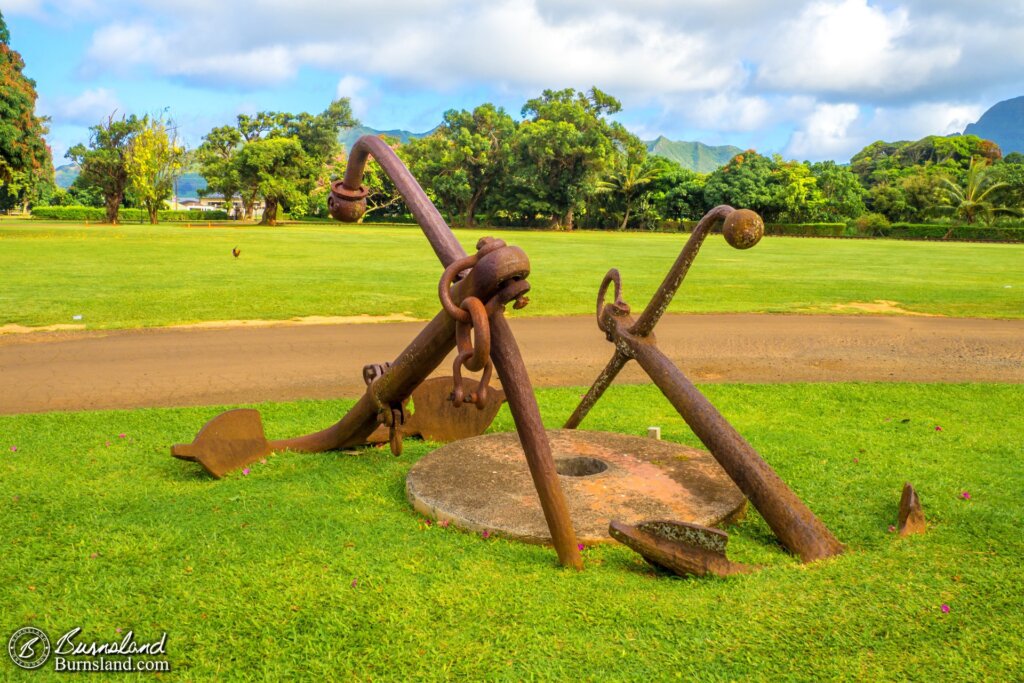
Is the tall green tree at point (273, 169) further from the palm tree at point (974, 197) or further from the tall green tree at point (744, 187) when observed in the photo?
the palm tree at point (974, 197)

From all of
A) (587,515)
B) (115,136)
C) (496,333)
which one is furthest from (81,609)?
(115,136)

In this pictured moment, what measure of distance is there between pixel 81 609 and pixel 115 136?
60585 millimetres

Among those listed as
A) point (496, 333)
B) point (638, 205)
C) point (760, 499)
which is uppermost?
point (638, 205)

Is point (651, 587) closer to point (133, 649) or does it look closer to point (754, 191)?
point (133, 649)

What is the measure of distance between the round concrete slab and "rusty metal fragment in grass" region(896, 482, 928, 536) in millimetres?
743

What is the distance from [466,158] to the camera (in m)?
57.1

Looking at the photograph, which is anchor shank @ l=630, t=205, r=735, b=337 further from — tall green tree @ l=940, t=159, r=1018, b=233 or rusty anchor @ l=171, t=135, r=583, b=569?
tall green tree @ l=940, t=159, r=1018, b=233

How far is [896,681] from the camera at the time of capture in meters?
2.40

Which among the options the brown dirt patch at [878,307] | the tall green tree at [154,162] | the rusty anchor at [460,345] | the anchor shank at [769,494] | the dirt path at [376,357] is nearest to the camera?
the rusty anchor at [460,345]

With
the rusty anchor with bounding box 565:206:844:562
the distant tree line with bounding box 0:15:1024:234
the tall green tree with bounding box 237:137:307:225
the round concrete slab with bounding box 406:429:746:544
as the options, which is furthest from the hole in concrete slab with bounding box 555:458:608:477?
the tall green tree with bounding box 237:137:307:225

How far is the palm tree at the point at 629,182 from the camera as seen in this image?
58.0 metres

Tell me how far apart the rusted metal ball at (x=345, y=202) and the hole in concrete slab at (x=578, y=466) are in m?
1.82

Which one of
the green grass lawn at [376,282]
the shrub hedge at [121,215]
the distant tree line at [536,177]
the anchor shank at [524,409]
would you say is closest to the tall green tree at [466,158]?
the distant tree line at [536,177]

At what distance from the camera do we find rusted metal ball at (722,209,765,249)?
303 cm
